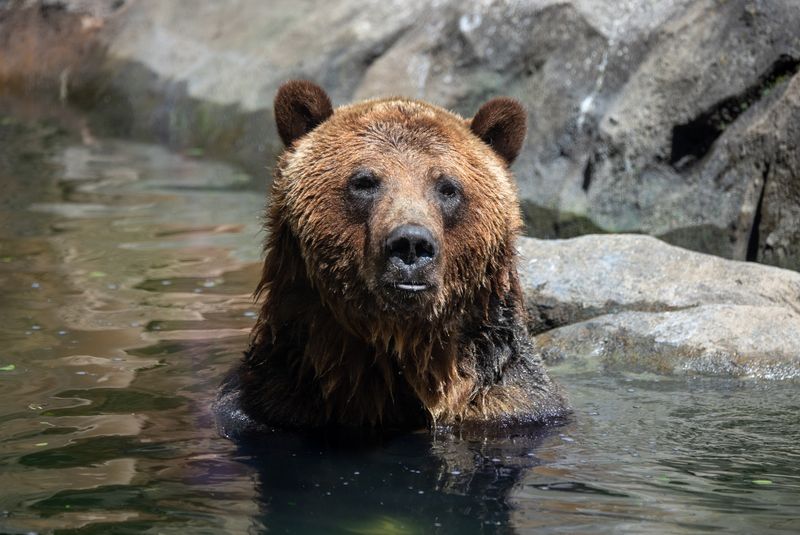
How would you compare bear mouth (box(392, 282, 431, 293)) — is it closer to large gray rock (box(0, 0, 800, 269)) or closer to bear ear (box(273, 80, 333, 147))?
bear ear (box(273, 80, 333, 147))

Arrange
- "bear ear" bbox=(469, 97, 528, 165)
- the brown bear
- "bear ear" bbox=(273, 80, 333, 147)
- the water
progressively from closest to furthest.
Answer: the water < the brown bear < "bear ear" bbox=(273, 80, 333, 147) < "bear ear" bbox=(469, 97, 528, 165)

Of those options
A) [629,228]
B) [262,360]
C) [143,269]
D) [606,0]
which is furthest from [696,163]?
[262,360]

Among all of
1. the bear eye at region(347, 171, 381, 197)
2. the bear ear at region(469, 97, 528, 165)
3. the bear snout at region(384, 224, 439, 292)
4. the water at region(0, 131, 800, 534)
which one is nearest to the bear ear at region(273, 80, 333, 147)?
the bear eye at region(347, 171, 381, 197)

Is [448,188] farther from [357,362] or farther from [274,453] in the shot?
[274,453]

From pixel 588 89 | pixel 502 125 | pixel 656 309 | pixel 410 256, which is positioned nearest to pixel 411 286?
pixel 410 256

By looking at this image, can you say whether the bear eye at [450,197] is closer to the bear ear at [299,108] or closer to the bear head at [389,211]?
the bear head at [389,211]

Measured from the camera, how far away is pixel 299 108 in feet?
21.7

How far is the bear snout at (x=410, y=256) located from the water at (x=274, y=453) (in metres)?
0.95

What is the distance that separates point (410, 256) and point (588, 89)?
24.8 ft

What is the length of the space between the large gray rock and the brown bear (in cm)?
423

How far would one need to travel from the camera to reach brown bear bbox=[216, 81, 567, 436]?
6074 mm

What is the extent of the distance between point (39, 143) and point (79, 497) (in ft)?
42.2

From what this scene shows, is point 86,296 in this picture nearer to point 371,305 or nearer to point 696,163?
point 371,305

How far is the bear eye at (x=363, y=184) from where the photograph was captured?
6.11 m
